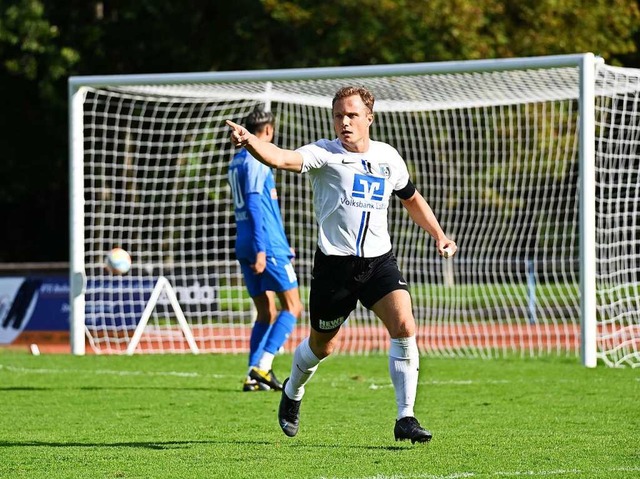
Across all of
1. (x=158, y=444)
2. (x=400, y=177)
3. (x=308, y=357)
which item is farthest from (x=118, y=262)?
(x=400, y=177)

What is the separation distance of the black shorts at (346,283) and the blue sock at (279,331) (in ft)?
11.1

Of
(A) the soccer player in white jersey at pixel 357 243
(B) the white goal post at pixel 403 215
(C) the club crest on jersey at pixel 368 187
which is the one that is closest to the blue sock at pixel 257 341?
(B) the white goal post at pixel 403 215

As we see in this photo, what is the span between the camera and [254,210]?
34.4 feet

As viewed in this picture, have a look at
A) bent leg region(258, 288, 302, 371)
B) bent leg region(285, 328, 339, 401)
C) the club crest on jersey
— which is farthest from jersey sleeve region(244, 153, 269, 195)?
the club crest on jersey

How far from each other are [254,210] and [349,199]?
357 centimetres

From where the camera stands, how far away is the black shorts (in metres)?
6.98

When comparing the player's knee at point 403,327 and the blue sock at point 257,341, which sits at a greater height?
the player's knee at point 403,327

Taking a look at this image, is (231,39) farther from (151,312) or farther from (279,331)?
(279,331)

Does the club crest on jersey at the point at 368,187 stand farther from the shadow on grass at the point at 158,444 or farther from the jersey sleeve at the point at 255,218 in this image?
the jersey sleeve at the point at 255,218

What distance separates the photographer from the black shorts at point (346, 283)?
6.98 metres

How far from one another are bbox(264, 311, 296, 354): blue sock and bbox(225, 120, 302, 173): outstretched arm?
385cm

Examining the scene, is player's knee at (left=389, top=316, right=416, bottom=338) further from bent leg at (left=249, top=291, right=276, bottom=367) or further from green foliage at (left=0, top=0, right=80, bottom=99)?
green foliage at (left=0, top=0, right=80, bottom=99)

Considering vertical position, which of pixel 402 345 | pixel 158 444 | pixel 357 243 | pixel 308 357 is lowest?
pixel 158 444

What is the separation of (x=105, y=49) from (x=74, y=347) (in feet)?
51.0
